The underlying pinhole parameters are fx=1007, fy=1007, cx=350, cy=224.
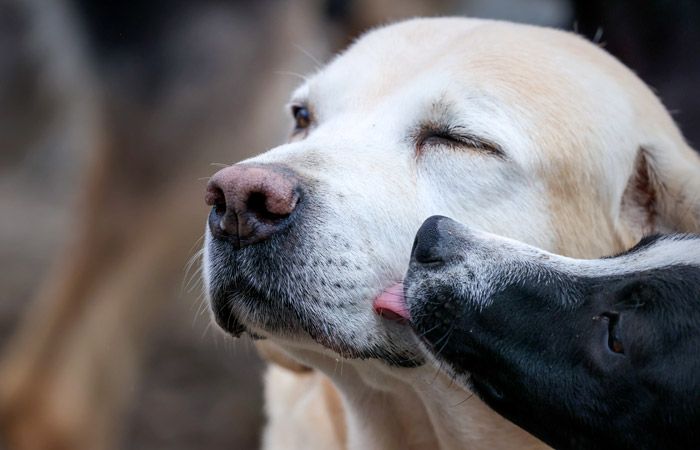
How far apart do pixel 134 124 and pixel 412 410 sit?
239 centimetres

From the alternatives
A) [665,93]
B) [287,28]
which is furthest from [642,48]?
[287,28]

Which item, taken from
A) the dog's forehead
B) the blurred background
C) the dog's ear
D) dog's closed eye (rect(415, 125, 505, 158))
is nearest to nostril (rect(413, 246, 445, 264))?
dog's closed eye (rect(415, 125, 505, 158))

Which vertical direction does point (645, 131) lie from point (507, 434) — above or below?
above

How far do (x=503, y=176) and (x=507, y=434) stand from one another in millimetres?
682

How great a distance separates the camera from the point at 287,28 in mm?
4871

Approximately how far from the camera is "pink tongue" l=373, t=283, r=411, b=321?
2.36 m

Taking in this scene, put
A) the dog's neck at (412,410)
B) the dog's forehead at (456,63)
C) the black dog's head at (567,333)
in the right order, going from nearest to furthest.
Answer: the black dog's head at (567,333)
the dog's neck at (412,410)
the dog's forehead at (456,63)

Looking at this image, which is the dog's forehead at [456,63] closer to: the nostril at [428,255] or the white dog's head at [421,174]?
the white dog's head at [421,174]

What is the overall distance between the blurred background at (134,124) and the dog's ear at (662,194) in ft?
5.01

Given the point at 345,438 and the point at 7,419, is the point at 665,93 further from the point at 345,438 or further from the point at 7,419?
the point at 7,419

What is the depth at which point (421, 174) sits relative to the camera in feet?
8.56

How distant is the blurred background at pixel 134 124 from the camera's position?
182 inches

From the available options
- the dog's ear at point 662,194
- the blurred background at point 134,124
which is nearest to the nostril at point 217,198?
the dog's ear at point 662,194

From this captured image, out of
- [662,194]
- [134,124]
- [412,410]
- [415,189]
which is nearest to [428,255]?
[415,189]
